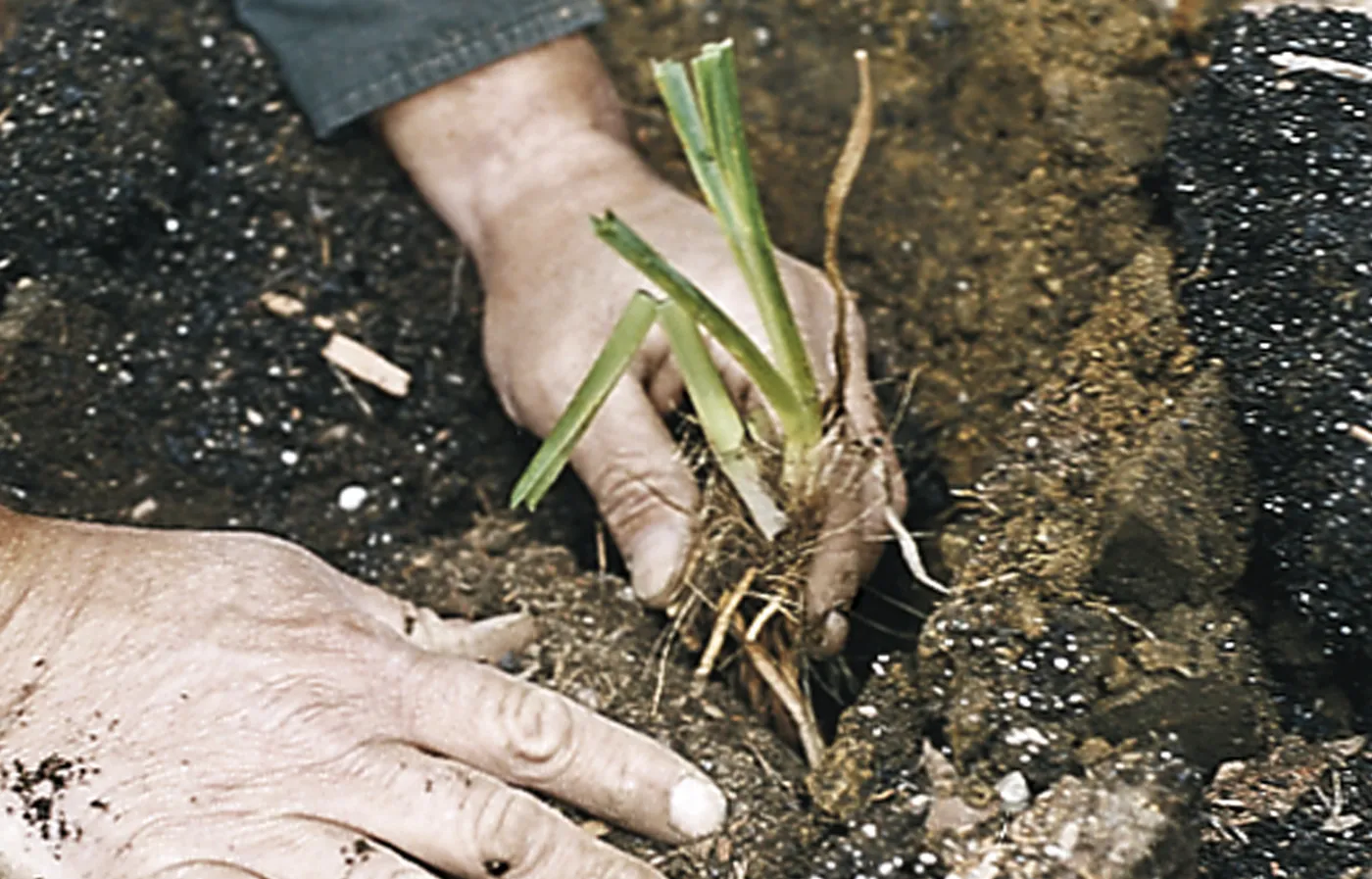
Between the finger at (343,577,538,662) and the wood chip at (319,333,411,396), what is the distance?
29cm

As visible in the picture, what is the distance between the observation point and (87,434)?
141cm

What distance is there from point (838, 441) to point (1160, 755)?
1.25ft

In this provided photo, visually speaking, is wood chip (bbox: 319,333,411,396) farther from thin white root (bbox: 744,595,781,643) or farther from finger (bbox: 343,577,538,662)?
thin white root (bbox: 744,595,781,643)

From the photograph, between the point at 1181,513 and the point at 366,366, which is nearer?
the point at 1181,513

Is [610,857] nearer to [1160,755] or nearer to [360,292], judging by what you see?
[1160,755]

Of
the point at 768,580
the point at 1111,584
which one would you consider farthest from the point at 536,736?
the point at 1111,584

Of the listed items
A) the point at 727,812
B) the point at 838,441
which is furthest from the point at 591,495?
the point at 727,812

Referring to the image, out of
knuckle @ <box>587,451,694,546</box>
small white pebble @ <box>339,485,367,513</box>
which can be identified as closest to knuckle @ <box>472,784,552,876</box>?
knuckle @ <box>587,451,694,546</box>

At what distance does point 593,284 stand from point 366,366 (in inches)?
10.2

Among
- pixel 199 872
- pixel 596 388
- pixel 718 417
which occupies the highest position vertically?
pixel 596 388

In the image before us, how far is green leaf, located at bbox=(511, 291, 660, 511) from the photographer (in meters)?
1.07

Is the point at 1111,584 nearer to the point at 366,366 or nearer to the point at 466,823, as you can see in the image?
the point at 466,823

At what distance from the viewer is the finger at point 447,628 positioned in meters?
A: 1.24

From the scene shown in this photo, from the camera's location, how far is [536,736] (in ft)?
3.72
